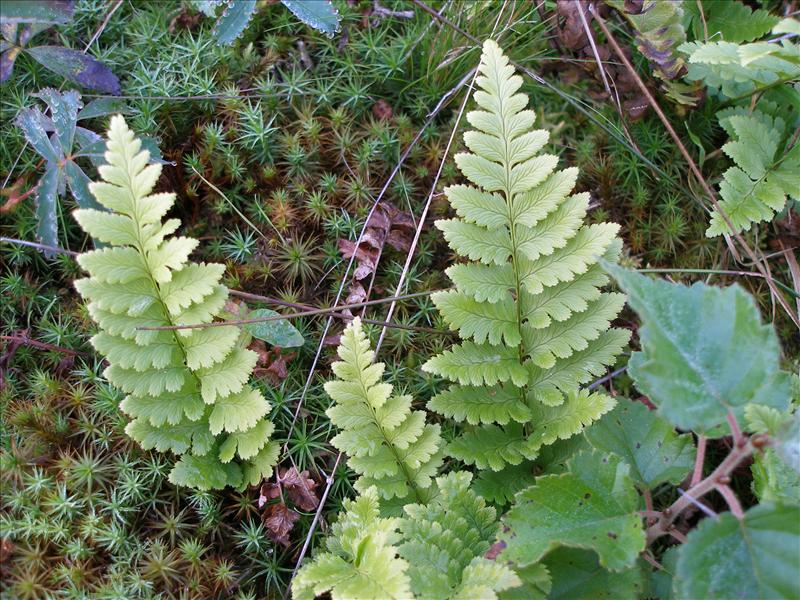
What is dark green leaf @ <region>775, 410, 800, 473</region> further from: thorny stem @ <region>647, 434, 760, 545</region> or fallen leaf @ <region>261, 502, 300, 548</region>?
fallen leaf @ <region>261, 502, 300, 548</region>

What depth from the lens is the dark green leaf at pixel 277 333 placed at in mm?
3053

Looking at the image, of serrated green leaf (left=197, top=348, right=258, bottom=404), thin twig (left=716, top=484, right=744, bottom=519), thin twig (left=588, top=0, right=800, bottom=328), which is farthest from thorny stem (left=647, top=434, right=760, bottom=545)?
serrated green leaf (left=197, top=348, right=258, bottom=404)

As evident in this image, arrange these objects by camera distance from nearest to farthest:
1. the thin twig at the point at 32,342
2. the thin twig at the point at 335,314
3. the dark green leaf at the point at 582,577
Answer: the dark green leaf at the point at 582,577
the thin twig at the point at 32,342
the thin twig at the point at 335,314

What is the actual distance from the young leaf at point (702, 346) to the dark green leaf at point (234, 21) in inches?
85.3

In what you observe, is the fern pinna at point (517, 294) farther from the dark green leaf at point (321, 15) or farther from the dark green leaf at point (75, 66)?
the dark green leaf at point (75, 66)

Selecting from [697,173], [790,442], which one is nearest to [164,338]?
[790,442]

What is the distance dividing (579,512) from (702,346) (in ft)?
2.55

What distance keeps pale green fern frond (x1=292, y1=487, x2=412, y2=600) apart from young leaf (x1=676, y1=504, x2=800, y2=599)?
37.0 inches

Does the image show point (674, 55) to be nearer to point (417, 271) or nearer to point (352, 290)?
point (417, 271)

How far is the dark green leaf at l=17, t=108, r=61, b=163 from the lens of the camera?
309 centimetres

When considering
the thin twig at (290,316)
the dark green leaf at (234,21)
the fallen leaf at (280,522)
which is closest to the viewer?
the thin twig at (290,316)

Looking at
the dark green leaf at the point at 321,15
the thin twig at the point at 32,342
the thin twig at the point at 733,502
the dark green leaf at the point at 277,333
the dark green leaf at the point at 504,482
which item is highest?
the dark green leaf at the point at 321,15

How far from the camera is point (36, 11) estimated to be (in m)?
2.98

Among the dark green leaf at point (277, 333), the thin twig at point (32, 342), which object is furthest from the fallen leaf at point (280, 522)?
the thin twig at point (32, 342)
